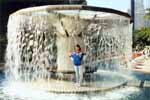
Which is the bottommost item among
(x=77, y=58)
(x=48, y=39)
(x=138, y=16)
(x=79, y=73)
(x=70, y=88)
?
(x=70, y=88)

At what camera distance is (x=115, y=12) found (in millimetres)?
13953

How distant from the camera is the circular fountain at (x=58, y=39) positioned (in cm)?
1414

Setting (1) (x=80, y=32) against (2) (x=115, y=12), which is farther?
(1) (x=80, y=32)

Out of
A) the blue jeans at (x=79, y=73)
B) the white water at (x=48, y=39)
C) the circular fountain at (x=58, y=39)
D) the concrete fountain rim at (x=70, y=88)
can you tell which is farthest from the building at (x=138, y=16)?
the blue jeans at (x=79, y=73)

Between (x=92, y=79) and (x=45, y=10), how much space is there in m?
3.32

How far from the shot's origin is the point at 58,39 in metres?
15.4

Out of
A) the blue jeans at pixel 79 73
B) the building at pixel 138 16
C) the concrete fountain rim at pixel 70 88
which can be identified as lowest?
the concrete fountain rim at pixel 70 88

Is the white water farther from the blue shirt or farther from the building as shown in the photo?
the building

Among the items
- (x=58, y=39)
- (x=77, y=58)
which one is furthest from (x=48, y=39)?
(x=77, y=58)

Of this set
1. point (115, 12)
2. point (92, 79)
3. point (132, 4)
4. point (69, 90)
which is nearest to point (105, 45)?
point (92, 79)

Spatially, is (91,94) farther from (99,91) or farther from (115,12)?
(115,12)

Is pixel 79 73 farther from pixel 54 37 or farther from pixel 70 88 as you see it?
pixel 54 37

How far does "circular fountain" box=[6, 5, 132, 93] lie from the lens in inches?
557

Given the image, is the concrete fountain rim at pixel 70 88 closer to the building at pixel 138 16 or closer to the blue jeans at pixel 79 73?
the blue jeans at pixel 79 73
